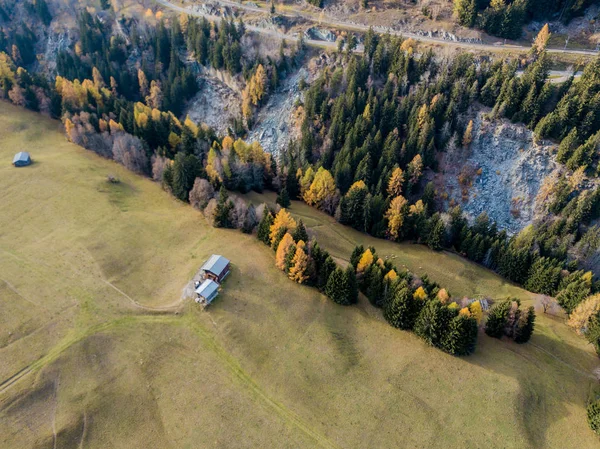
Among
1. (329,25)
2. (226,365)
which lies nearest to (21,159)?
(226,365)

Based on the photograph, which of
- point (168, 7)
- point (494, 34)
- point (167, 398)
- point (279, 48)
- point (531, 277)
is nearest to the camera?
point (167, 398)

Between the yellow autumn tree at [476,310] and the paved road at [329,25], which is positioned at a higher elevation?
the paved road at [329,25]

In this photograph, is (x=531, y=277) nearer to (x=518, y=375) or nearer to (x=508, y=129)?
(x=518, y=375)

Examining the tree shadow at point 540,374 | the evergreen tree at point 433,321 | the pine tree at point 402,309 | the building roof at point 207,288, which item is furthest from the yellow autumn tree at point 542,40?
the building roof at point 207,288

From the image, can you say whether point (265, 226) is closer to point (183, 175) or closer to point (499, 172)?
point (183, 175)

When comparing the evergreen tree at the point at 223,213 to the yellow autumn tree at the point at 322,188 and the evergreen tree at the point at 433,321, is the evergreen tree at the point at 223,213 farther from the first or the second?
the evergreen tree at the point at 433,321

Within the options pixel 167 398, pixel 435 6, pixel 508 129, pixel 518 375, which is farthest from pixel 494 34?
pixel 167 398
